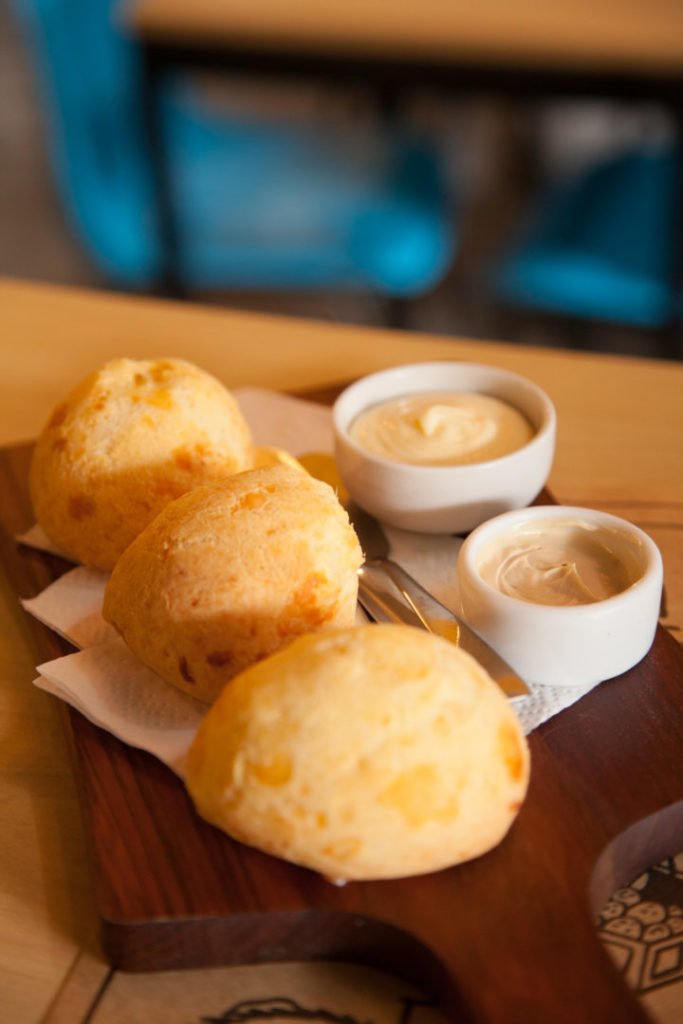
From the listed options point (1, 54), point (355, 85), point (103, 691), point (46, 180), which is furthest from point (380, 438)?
point (1, 54)

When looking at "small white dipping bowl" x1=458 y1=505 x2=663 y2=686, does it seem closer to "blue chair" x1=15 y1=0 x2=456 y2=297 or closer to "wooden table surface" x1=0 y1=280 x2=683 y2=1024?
"wooden table surface" x1=0 y1=280 x2=683 y2=1024

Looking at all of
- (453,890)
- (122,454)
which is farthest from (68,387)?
(453,890)

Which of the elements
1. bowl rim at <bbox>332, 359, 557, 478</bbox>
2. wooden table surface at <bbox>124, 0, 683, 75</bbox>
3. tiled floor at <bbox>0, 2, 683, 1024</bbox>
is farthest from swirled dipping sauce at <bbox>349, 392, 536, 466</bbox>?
tiled floor at <bbox>0, 2, 683, 1024</bbox>

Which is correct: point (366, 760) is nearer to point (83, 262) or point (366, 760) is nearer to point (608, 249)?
point (608, 249)

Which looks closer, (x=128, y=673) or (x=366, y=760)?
(x=366, y=760)

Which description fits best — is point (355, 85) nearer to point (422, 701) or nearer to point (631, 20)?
point (631, 20)

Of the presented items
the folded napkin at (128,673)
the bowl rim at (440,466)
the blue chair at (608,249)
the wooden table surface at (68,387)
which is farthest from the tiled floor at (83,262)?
the folded napkin at (128,673)
